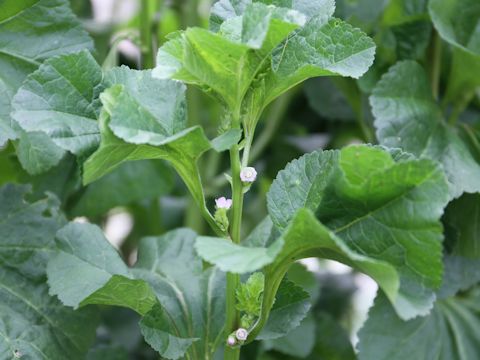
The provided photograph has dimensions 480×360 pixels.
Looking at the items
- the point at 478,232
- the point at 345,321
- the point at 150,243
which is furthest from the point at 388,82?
the point at 345,321

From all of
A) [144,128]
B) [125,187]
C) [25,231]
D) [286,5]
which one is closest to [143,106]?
[144,128]

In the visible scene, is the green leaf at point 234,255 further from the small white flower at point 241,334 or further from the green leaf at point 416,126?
the green leaf at point 416,126

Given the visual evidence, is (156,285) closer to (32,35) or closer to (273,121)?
(32,35)

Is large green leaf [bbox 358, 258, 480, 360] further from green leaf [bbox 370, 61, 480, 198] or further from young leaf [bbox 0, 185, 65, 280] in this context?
young leaf [bbox 0, 185, 65, 280]

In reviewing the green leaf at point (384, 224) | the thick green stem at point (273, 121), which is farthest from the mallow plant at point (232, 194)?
the thick green stem at point (273, 121)

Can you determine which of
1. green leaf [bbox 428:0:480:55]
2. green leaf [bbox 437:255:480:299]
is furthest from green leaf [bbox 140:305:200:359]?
green leaf [bbox 428:0:480:55]

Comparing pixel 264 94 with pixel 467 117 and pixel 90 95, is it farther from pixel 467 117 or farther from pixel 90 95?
pixel 467 117
